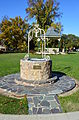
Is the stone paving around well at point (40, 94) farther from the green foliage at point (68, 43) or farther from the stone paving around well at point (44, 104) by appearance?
the green foliage at point (68, 43)

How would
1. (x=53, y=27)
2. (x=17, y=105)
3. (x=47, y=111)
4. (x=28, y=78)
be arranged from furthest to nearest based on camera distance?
(x=53, y=27), (x=28, y=78), (x=17, y=105), (x=47, y=111)

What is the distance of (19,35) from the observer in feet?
122

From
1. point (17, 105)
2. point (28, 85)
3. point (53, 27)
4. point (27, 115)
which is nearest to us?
point (27, 115)

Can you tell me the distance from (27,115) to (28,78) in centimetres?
288

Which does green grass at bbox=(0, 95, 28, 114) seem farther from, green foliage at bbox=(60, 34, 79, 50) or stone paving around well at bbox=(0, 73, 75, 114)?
green foliage at bbox=(60, 34, 79, 50)

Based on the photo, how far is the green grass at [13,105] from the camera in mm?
3826

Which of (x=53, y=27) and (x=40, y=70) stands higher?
(x=53, y=27)

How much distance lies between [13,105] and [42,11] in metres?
31.5

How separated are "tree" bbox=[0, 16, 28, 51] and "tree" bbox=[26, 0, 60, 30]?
4815 mm

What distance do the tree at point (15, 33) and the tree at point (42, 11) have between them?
482 cm

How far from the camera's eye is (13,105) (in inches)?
165

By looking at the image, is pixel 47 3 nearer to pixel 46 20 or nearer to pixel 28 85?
pixel 46 20

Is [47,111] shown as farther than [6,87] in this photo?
No

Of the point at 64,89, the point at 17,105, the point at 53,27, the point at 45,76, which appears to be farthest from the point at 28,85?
the point at 53,27
